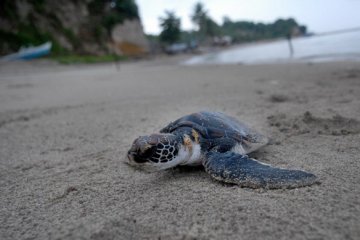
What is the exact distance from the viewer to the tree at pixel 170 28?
44.3 m

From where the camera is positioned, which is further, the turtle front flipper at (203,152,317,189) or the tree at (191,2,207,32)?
the tree at (191,2,207,32)

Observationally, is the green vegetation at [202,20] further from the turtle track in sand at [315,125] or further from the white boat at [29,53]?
the turtle track in sand at [315,125]

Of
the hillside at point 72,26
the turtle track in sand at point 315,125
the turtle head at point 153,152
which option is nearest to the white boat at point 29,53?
the hillside at point 72,26

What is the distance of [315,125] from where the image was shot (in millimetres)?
2850

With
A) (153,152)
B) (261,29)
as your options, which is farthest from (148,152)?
(261,29)

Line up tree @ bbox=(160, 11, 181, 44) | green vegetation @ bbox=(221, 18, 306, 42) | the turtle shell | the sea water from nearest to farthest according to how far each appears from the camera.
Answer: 1. the turtle shell
2. the sea water
3. tree @ bbox=(160, 11, 181, 44)
4. green vegetation @ bbox=(221, 18, 306, 42)

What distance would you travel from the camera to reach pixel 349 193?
1.48 m

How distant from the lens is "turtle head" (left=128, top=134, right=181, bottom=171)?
1697mm

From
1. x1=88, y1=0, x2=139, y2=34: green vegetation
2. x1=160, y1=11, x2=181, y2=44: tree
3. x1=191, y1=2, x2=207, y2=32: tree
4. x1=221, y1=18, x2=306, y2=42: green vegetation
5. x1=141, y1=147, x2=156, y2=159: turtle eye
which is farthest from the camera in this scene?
x1=221, y1=18, x2=306, y2=42: green vegetation

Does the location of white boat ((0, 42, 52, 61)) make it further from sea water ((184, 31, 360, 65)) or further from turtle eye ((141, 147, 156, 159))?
turtle eye ((141, 147, 156, 159))

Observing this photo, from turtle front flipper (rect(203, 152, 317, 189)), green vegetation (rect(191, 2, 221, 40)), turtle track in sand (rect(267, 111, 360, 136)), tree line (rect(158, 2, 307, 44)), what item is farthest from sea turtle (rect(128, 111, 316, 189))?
green vegetation (rect(191, 2, 221, 40))

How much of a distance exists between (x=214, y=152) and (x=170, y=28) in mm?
44855

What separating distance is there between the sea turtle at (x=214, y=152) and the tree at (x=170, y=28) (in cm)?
4414

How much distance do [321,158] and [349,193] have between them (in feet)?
1.85
